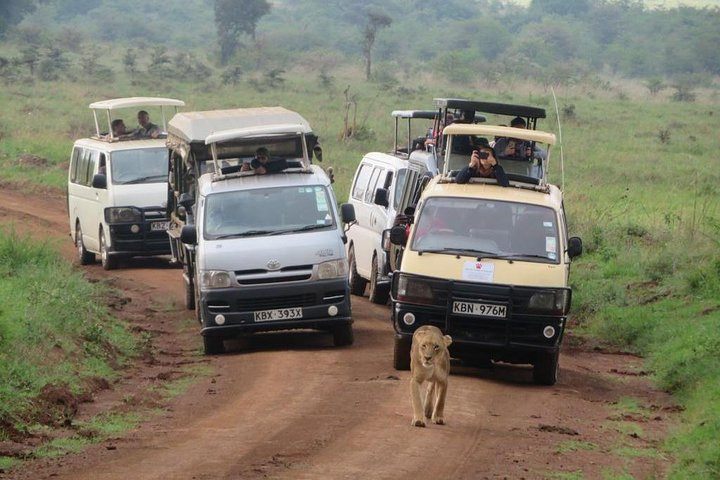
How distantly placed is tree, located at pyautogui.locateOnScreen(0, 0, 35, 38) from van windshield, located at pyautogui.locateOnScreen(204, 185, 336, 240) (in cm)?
6134

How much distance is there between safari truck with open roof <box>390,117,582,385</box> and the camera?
41.0 ft

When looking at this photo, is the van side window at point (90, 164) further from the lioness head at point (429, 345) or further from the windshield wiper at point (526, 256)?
the lioness head at point (429, 345)

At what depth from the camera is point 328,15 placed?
4232 inches

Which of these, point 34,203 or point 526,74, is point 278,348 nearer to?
point 34,203

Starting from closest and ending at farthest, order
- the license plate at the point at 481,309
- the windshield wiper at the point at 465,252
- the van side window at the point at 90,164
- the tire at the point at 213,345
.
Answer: the license plate at the point at 481,309 → the windshield wiper at the point at 465,252 → the tire at the point at 213,345 → the van side window at the point at 90,164

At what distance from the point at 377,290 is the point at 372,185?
4.87 feet

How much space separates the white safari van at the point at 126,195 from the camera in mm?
21438

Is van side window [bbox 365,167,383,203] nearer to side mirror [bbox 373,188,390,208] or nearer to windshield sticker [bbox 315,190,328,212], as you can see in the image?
side mirror [bbox 373,188,390,208]

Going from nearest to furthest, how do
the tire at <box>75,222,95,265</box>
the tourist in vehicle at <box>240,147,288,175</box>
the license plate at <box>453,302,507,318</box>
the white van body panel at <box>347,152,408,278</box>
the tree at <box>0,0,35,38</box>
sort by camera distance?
the license plate at <box>453,302,507,318</box> → the tourist in vehicle at <box>240,147,288,175</box> → the white van body panel at <box>347,152,408,278</box> → the tire at <box>75,222,95,265</box> → the tree at <box>0,0,35,38</box>

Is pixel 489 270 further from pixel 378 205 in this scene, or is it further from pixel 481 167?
pixel 378 205

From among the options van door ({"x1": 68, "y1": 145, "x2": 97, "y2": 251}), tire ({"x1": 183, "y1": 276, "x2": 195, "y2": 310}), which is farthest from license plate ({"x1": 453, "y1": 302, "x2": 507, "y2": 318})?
van door ({"x1": 68, "y1": 145, "x2": 97, "y2": 251})

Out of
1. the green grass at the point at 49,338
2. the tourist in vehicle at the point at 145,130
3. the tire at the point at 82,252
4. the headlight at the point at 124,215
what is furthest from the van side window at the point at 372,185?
the tire at the point at 82,252

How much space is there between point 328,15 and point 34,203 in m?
80.0

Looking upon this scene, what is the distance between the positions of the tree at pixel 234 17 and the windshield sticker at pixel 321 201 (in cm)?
6019
